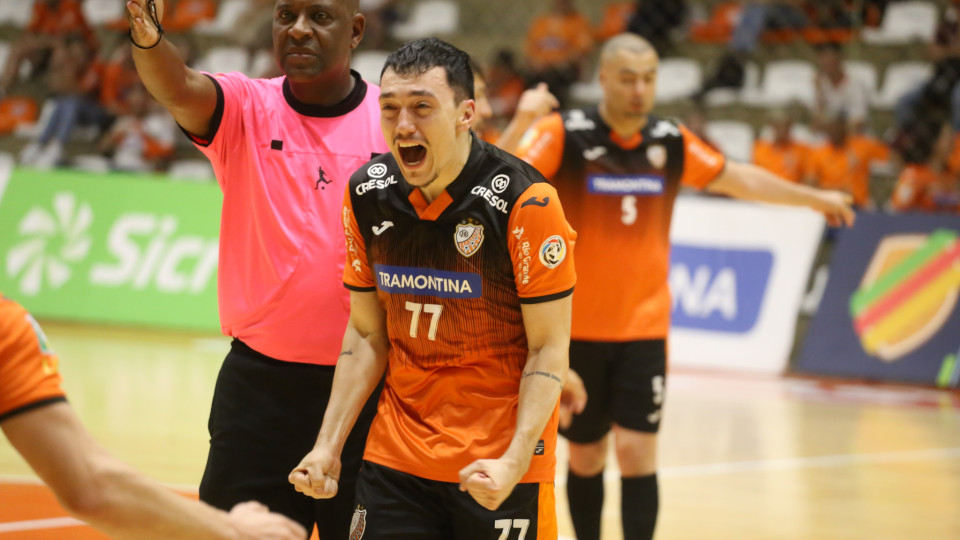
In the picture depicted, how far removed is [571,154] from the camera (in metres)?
5.37

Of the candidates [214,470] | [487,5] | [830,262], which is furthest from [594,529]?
[487,5]

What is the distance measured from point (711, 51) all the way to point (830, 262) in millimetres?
4873

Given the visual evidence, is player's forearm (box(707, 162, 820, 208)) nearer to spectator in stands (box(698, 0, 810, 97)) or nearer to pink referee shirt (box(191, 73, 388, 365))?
pink referee shirt (box(191, 73, 388, 365))

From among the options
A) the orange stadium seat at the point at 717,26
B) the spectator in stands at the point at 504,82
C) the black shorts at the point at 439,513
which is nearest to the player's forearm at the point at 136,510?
the black shorts at the point at 439,513

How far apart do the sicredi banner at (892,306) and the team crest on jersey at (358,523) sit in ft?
27.1

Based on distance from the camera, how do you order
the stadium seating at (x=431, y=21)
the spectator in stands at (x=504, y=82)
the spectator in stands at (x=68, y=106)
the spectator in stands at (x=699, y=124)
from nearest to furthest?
the spectator in stands at (x=699, y=124) → the spectator in stands at (x=504, y=82) → the spectator in stands at (x=68, y=106) → the stadium seating at (x=431, y=21)

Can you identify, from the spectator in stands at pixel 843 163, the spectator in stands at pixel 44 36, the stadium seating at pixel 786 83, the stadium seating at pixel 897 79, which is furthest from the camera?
the spectator in stands at pixel 44 36

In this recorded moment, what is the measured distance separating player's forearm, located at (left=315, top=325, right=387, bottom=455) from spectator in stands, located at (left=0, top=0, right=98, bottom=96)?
14.7 metres

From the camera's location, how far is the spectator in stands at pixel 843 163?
39.2 ft

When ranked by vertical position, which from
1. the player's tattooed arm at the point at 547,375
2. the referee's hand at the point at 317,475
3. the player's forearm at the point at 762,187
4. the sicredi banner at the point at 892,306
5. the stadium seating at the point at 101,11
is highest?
the stadium seating at the point at 101,11

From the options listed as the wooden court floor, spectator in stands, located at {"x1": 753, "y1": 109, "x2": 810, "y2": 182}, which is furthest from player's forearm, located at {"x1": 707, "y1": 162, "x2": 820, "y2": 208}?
spectator in stands, located at {"x1": 753, "y1": 109, "x2": 810, "y2": 182}

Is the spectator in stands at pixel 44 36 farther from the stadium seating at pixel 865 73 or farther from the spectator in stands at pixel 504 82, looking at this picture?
the stadium seating at pixel 865 73

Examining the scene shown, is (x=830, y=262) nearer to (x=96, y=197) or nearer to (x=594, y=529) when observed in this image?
(x=594, y=529)

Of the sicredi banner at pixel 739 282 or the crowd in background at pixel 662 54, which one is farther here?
the crowd in background at pixel 662 54
